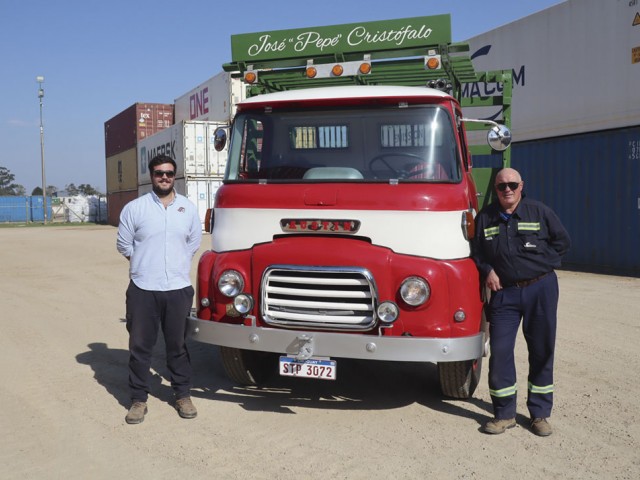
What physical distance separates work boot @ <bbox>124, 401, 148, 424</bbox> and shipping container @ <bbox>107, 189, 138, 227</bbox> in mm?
36739

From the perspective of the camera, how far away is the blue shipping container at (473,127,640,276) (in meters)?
12.6

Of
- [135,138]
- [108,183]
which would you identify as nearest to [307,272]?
[135,138]

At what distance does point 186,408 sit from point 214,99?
25928mm

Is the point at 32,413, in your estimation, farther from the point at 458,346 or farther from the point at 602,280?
the point at 602,280

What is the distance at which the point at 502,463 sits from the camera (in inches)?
153

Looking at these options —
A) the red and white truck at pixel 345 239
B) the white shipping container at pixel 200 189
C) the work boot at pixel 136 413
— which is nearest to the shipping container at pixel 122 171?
the white shipping container at pixel 200 189

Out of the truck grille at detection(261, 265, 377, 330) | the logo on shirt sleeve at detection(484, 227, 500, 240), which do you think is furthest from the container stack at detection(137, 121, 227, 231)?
the logo on shirt sleeve at detection(484, 227, 500, 240)

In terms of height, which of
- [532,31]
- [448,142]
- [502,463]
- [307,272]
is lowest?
[502,463]

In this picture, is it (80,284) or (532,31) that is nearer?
(80,284)

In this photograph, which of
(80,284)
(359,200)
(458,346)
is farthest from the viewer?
(80,284)

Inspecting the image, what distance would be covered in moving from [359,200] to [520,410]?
6.59ft

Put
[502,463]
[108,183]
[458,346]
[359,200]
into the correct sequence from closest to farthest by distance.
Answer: [502,463], [458,346], [359,200], [108,183]

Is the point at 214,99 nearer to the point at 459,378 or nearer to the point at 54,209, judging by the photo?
the point at 459,378

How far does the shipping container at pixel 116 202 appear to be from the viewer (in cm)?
4147
